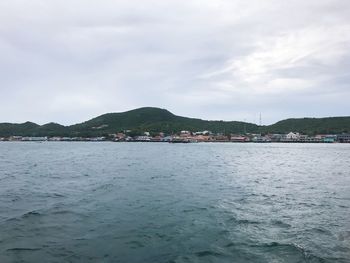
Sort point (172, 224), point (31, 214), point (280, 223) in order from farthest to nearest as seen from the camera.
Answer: point (31, 214), point (280, 223), point (172, 224)

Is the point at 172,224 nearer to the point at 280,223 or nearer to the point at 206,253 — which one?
the point at 206,253

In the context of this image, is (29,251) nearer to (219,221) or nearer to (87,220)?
(87,220)

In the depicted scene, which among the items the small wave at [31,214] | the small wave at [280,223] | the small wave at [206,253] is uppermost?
the small wave at [31,214]

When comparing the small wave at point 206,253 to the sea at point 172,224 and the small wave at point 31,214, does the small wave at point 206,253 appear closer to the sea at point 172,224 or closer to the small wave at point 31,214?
the sea at point 172,224

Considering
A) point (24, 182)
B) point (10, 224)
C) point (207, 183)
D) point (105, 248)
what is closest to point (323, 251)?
point (105, 248)

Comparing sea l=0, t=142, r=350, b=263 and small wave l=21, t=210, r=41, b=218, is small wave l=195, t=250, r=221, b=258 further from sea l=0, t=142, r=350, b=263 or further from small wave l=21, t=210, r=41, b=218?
small wave l=21, t=210, r=41, b=218

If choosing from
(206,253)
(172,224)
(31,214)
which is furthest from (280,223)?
(31,214)

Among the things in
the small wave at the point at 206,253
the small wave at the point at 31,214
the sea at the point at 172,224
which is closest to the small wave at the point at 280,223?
the sea at the point at 172,224

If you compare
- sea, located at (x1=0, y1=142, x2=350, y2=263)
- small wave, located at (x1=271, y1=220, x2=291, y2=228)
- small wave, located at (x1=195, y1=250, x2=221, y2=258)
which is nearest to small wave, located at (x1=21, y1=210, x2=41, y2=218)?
sea, located at (x1=0, y1=142, x2=350, y2=263)

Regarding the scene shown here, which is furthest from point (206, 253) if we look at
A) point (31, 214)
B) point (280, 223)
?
point (31, 214)

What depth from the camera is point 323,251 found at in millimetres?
12750

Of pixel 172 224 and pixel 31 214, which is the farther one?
pixel 31 214

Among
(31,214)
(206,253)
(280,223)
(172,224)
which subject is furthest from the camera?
(31,214)

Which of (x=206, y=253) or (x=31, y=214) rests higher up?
(x=31, y=214)
